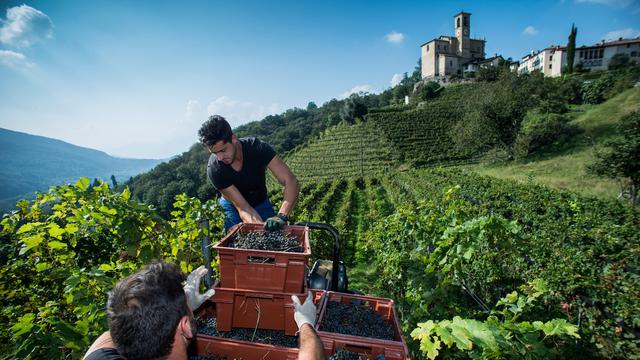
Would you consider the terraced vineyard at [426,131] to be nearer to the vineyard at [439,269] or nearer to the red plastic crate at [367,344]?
the vineyard at [439,269]

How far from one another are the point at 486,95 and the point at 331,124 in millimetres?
37041

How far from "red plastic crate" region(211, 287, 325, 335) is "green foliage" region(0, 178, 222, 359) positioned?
0.76 meters

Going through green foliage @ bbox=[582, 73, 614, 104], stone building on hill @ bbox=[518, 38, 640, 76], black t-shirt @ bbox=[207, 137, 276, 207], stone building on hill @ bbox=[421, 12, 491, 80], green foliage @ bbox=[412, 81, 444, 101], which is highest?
stone building on hill @ bbox=[421, 12, 491, 80]

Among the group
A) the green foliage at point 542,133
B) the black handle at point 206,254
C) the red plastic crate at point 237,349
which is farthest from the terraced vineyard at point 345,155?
the red plastic crate at point 237,349

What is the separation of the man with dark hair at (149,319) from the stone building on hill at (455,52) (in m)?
78.1

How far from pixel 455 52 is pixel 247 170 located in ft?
282

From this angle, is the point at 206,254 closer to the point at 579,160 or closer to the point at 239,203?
the point at 239,203

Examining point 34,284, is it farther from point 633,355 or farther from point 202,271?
point 633,355

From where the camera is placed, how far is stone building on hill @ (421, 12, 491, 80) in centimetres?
7181

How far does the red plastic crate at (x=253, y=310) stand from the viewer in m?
1.96

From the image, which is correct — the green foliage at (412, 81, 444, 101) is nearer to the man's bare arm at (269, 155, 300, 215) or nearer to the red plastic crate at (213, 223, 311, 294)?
the man's bare arm at (269, 155, 300, 215)

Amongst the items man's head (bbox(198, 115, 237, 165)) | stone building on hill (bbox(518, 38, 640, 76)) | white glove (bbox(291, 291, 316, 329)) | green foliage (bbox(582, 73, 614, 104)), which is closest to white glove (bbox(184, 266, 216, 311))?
white glove (bbox(291, 291, 316, 329))

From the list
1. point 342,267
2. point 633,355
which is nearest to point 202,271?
A: point 342,267

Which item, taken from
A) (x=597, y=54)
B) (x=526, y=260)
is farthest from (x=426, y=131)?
(x=597, y=54)
